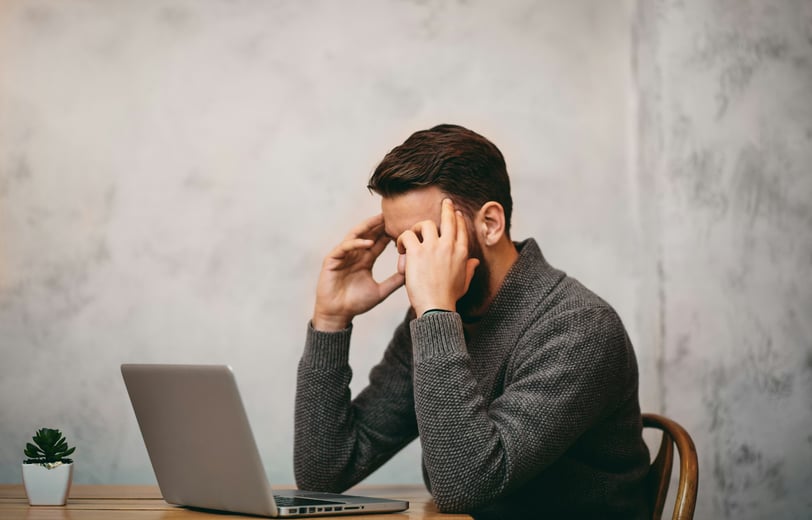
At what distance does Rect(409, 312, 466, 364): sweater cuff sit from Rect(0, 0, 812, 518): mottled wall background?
935 mm

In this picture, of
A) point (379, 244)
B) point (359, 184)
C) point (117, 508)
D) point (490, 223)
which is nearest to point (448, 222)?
point (490, 223)

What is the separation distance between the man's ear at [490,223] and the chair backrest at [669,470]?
44 cm

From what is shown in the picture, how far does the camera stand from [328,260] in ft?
5.40

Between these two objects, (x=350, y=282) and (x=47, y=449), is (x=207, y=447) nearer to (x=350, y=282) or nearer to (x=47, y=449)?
(x=47, y=449)

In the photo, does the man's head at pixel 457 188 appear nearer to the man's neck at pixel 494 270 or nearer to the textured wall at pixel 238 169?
the man's neck at pixel 494 270

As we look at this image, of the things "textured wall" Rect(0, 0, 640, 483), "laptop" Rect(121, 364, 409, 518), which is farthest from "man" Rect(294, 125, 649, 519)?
"textured wall" Rect(0, 0, 640, 483)

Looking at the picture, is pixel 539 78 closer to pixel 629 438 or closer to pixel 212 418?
pixel 629 438

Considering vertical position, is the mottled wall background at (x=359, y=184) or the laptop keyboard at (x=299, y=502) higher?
the mottled wall background at (x=359, y=184)

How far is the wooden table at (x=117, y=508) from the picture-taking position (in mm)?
1098

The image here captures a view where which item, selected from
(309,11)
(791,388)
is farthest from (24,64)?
(791,388)

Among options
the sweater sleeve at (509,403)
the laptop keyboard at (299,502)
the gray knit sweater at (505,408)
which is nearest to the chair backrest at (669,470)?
the gray knit sweater at (505,408)

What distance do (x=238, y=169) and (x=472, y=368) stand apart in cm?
100

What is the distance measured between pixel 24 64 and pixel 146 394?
136cm

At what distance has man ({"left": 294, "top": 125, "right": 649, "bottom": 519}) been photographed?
3.95 ft
